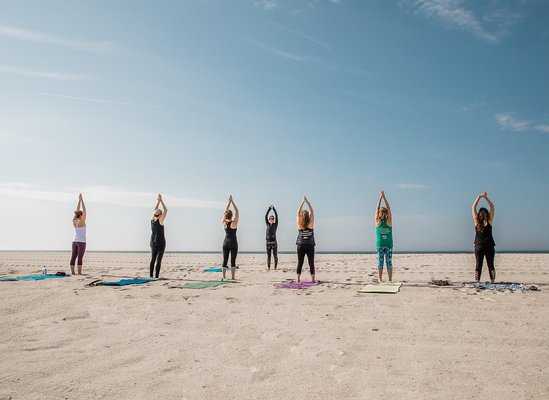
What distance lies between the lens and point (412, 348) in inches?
170

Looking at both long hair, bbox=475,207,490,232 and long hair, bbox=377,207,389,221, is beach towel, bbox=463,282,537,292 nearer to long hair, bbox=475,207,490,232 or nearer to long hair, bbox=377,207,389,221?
long hair, bbox=475,207,490,232

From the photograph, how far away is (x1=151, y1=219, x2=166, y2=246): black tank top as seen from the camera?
11.3m

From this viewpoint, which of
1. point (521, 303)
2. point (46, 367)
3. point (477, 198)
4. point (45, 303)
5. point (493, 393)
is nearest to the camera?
point (493, 393)

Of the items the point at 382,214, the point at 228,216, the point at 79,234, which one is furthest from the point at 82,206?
the point at 382,214

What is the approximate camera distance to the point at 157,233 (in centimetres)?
1133

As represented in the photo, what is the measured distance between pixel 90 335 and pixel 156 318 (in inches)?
42.7

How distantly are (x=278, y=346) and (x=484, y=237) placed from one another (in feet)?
24.4

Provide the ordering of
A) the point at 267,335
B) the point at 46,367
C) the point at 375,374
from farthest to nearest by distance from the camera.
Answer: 1. the point at 267,335
2. the point at 46,367
3. the point at 375,374

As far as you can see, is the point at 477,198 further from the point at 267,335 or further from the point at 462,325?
the point at 267,335

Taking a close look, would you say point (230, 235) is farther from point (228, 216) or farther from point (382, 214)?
point (382, 214)

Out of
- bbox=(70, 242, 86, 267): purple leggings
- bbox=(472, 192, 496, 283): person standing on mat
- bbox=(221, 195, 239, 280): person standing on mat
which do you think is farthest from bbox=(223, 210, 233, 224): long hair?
bbox=(472, 192, 496, 283): person standing on mat

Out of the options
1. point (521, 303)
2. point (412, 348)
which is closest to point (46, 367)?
point (412, 348)

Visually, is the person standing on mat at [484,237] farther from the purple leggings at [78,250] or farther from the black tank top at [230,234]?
the purple leggings at [78,250]

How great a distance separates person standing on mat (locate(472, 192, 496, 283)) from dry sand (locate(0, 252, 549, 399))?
6.90 feet
